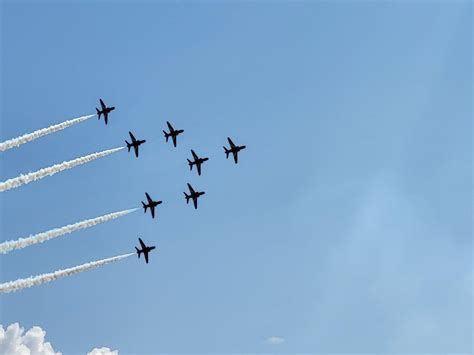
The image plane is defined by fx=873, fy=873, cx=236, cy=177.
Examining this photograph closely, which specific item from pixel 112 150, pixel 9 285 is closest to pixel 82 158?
pixel 112 150

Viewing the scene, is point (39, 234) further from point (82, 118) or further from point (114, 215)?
point (82, 118)

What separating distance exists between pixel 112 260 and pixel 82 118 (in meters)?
32.8

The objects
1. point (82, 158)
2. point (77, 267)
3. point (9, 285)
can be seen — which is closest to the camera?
point (9, 285)

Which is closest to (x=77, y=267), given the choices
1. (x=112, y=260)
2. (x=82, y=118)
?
(x=112, y=260)

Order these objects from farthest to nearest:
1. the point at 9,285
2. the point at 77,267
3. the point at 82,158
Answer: the point at 82,158 → the point at 77,267 → the point at 9,285

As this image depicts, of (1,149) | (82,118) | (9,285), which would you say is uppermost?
(82,118)

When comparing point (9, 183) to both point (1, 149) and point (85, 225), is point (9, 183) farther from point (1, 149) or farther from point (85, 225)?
point (85, 225)

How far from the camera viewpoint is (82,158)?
7308 inches

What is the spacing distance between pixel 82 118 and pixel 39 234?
103ft

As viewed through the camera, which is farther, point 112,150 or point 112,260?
point 112,150

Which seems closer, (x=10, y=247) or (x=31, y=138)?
(x=10, y=247)

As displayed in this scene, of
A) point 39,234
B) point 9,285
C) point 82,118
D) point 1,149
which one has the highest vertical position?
point 82,118

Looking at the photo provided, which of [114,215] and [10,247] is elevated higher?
[114,215]

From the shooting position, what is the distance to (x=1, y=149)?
550 ft
